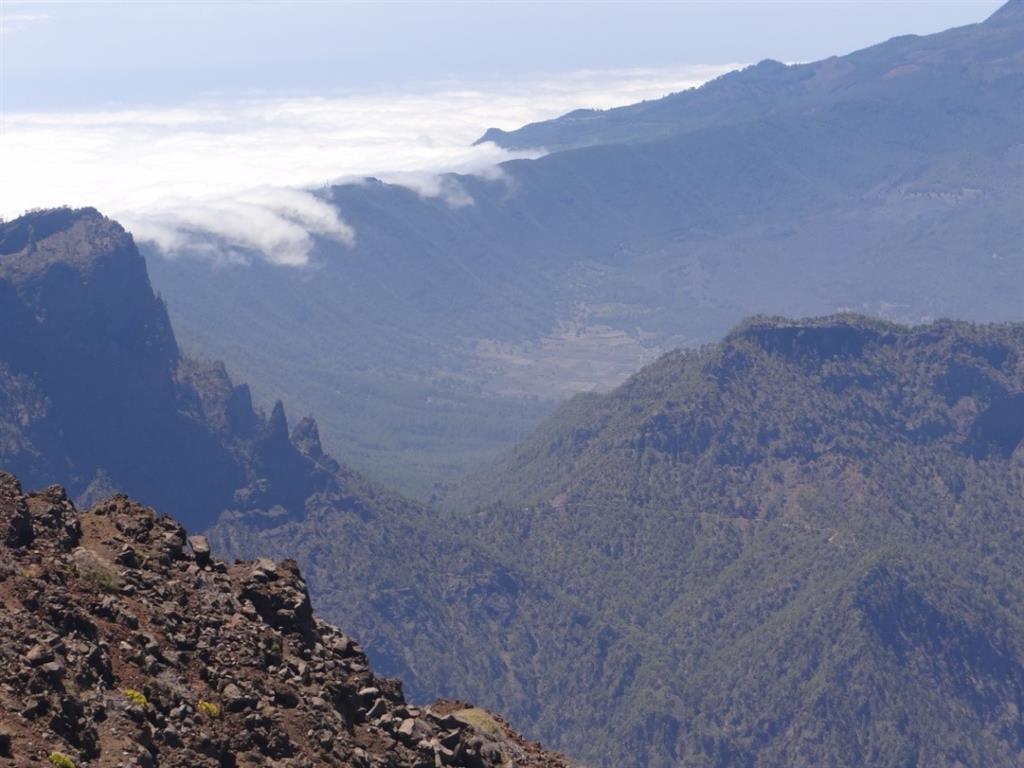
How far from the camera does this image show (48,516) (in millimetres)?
44312

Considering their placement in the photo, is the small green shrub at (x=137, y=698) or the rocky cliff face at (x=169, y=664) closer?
the rocky cliff face at (x=169, y=664)

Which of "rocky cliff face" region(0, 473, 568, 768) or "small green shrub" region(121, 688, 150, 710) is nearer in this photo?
"rocky cliff face" region(0, 473, 568, 768)

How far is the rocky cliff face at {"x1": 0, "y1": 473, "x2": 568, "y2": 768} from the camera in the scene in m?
36.7

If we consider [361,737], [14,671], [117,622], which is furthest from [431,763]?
[14,671]

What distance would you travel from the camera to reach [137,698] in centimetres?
3844

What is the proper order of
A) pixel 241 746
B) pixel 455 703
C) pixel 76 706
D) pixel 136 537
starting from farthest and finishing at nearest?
pixel 455 703 < pixel 136 537 < pixel 241 746 < pixel 76 706

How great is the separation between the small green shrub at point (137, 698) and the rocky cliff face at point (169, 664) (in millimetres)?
62

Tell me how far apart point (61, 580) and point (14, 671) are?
213 inches

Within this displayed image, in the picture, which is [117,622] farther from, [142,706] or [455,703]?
[455,703]

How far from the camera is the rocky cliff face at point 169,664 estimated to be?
36656mm

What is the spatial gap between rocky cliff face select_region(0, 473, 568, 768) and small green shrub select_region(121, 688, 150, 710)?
6cm

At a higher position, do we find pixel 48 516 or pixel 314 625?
pixel 48 516

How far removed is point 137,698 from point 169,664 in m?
2.35

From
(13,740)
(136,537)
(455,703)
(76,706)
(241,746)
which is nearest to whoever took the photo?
(13,740)
